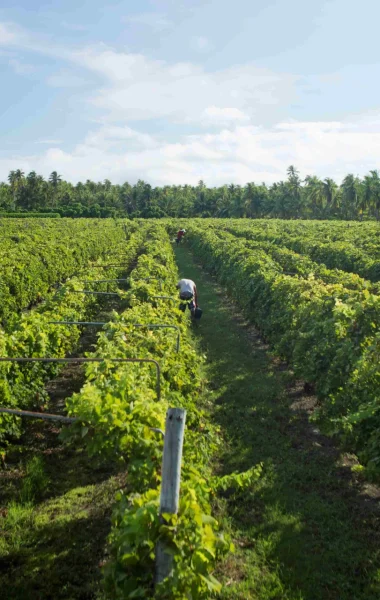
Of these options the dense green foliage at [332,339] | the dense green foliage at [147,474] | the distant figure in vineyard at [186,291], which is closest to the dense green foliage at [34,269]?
the distant figure in vineyard at [186,291]

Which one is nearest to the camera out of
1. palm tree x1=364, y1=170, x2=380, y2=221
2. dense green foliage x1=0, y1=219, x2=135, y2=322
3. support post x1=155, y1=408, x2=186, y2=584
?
support post x1=155, y1=408, x2=186, y2=584

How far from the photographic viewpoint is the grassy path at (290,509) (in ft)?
18.0

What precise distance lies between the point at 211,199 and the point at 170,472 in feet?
368

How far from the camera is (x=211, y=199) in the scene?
371 ft

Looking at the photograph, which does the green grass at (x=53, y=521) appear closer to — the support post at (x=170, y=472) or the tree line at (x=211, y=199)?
the support post at (x=170, y=472)

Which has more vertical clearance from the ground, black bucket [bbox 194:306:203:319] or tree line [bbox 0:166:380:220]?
tree line [bbox 0:166:380:220]

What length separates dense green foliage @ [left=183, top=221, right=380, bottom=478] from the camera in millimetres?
6918

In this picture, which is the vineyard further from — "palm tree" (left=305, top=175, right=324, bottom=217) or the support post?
"palm tree" (left=305, top=175, right=324, bottom=217)

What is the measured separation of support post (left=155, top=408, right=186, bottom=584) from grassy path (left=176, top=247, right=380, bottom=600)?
2.07 m

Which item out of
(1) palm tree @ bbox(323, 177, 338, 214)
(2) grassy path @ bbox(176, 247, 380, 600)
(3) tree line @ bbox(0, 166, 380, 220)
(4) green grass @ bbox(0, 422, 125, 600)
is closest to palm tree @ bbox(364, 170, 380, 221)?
(3) tree line @ bbox(0, 166, 380, 220)

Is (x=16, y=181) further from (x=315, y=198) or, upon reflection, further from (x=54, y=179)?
(x=315, y=198)

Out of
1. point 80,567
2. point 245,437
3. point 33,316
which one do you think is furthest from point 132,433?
point 33,316

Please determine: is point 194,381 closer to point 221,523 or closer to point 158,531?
point 221,523

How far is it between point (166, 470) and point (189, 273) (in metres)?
27.1
